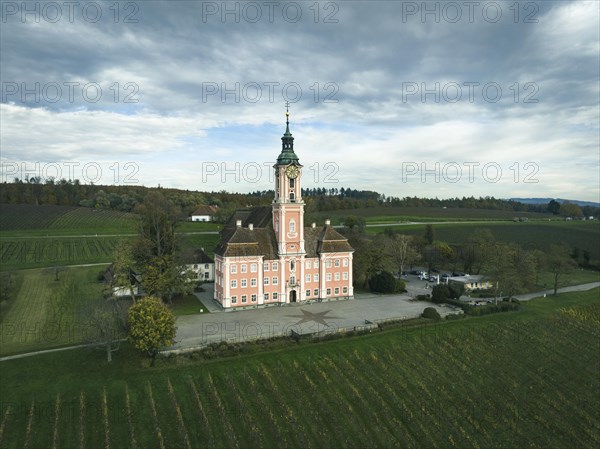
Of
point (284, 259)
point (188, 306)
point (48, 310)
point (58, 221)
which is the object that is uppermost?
point (58, 221)

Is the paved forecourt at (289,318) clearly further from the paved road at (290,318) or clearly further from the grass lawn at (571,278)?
the grass lawn at (571,278)

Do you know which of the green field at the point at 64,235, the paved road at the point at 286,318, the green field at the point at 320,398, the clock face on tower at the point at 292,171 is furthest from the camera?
the green field at the point at 64,235

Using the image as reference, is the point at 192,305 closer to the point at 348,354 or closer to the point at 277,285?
the point at 277,285

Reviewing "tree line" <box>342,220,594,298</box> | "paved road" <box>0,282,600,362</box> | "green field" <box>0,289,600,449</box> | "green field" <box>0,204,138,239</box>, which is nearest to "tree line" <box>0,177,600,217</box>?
"green field" <box>0,204,138,239</box>

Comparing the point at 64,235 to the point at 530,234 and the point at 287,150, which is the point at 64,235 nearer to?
the point at 287,150

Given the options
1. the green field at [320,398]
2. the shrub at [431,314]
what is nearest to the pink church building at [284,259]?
the shrub at [431,314]

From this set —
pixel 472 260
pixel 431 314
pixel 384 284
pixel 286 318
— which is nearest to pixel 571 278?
pixel 472 260

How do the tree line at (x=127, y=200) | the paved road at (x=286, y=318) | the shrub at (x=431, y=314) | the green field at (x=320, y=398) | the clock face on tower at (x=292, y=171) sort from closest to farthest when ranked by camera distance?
the green field at (x=320, y=398) → the paved road at (x=286, y=318) → the shrub at (x=431, y=314) → the clock face on tower at (x=292, y=171) → the tree line at (x=127, y=200)

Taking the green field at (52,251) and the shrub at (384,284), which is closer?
the shrub at (384,284)
